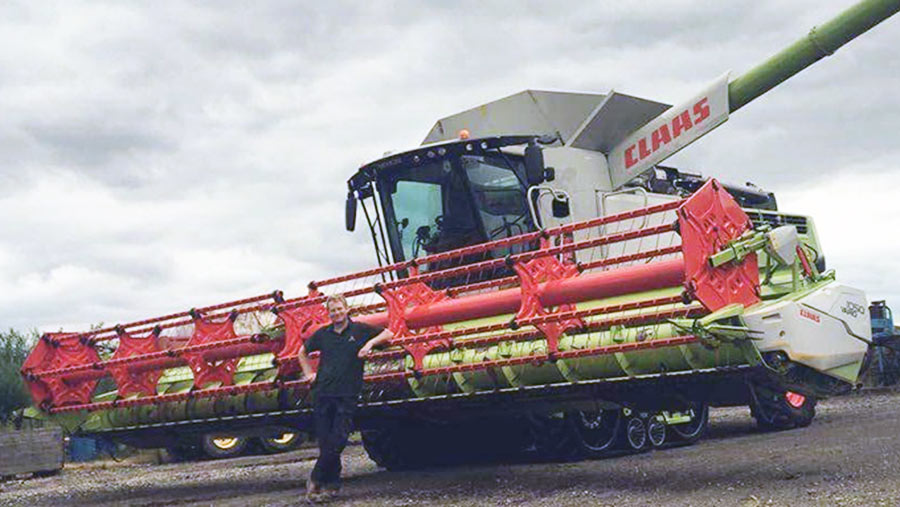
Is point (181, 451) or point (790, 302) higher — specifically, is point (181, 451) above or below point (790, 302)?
below

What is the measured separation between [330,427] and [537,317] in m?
1.81

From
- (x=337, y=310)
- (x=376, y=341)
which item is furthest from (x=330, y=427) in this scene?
(x=337, y=310)

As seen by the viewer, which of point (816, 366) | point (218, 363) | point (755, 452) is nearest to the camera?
point (816, 366)

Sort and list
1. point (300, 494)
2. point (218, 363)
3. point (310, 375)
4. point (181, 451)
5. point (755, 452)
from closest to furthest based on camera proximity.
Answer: point (310, 375) → point (300, 494) → point (218, 363) → point (755, 452) → point (181, 451)

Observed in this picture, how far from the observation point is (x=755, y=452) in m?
9.36

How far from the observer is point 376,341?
23.3 feet

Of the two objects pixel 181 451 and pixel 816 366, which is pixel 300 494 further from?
pixel 181 451

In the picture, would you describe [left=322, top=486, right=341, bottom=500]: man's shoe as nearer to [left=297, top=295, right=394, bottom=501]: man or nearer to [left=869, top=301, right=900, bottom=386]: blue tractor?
[left=297, top=295, right=394, bottom=501]: man

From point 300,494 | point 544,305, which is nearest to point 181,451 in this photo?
point 300,494

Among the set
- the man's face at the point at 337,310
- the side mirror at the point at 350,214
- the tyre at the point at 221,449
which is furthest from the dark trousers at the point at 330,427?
the tyre at the point at 221,449

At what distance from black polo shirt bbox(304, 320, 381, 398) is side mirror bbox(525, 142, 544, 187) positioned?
2420 mm

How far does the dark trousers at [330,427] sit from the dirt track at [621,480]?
30 cm

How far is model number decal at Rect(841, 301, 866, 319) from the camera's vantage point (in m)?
6.68

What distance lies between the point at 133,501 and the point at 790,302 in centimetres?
602
